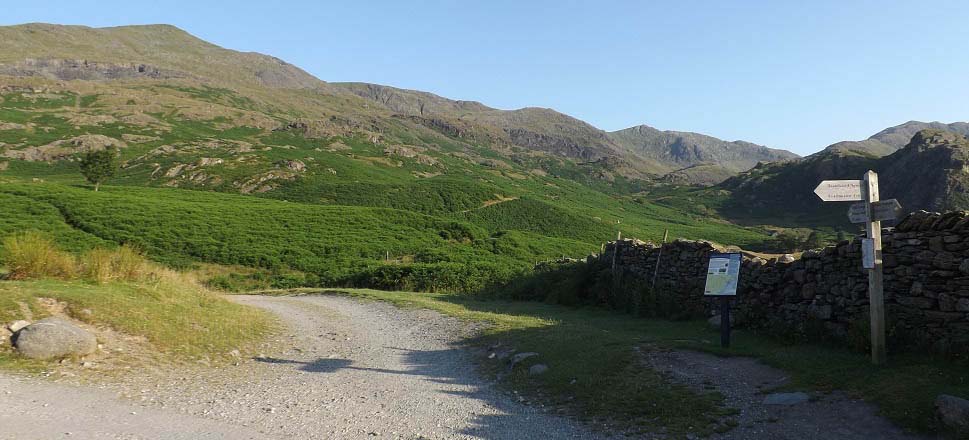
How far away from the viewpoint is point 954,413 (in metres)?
6.45

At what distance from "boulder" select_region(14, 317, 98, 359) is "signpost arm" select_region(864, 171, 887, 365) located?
14.3 meters

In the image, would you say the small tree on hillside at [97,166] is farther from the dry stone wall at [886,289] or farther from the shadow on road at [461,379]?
the dry stone wall at [886,289]

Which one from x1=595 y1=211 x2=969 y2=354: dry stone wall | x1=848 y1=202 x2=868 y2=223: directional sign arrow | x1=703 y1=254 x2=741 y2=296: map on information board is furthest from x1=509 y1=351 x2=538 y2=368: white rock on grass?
x1=848 y1=202 x2=868 y2=223: directional sign arrow

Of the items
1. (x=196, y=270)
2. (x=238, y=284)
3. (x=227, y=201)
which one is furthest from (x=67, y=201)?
(x=238, y=284)

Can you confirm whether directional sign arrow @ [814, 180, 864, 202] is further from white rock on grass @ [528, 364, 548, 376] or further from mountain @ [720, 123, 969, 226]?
mountain @ [720, 123, 969, 226]

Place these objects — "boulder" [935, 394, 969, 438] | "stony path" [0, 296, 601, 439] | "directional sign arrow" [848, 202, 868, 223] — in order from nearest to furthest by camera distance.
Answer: "boulder" [935, 394, 969, 438] → "stony path" [0, 296, 601, 439] → "directional sign arrow" [848, 202, 868, 223]

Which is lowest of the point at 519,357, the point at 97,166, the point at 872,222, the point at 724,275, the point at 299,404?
the point at 519,357

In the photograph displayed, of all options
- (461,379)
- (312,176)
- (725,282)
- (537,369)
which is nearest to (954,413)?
(725,282)

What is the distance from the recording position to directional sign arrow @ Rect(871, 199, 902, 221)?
930 centimetres

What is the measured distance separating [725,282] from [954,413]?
5.25 meters

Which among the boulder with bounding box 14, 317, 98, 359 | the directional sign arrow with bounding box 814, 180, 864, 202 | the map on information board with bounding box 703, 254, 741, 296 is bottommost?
the boulder with bounding box 14, 317, 98, 359

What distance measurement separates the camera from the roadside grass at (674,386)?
290 inches

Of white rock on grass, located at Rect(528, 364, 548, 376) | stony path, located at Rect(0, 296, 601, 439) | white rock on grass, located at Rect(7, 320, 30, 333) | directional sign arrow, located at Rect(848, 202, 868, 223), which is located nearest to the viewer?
stony path, located at Rect(0, 296, 601, 439)

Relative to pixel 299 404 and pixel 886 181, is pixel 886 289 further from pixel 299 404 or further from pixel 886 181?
pixel 886 181
